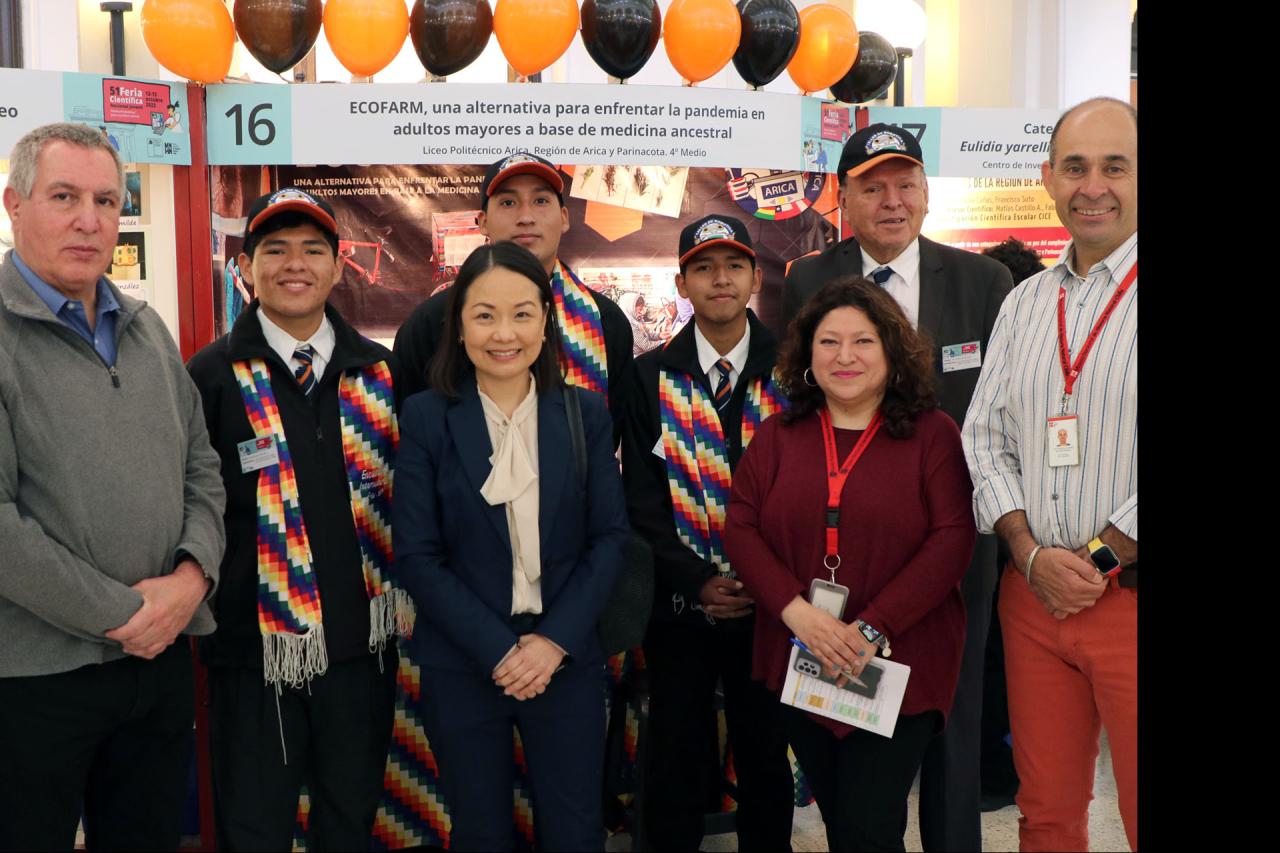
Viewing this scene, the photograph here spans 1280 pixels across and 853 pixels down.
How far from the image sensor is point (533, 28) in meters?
3.80

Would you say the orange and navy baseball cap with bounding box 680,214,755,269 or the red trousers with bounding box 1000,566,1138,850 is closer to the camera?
the red trousers with bounding box 1000,566,1138,850

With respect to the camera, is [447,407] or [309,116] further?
[309,116]

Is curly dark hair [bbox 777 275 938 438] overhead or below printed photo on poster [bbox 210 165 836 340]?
below

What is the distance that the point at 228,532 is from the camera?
2643 millimetres

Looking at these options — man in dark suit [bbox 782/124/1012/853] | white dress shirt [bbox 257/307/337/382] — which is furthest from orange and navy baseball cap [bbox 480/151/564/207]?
man in dark suit [bbox 782/124/1012/853]

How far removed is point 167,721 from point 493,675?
700 millimetres

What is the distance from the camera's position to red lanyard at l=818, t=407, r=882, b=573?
2.42 meters

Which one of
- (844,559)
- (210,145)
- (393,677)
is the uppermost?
(210,145)

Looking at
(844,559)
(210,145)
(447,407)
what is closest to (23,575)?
(447,407)

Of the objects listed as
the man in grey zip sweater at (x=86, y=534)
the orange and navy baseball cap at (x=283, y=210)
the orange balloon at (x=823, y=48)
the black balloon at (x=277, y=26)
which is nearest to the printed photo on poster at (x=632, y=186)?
the orange balloon at (x=823, y=48)

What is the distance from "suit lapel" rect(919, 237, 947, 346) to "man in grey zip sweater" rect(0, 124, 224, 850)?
1.86m

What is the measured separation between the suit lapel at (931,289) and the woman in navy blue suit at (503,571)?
1.01 metres

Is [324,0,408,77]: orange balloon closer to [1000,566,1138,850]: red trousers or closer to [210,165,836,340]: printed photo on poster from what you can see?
[210,165,836,340]: printed photo on poster
